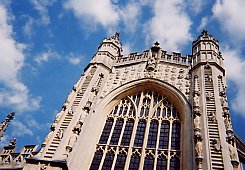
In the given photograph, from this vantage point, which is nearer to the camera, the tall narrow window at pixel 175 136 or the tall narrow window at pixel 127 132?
the tall narrow window at pixel 175 136

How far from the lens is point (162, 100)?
1396 centimetres

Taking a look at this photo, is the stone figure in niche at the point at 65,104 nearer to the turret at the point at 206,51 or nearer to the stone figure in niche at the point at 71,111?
the stone figure in niche at the point at 71,111

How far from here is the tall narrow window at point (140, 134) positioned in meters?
11.9

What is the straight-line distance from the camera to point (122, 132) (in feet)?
41.1

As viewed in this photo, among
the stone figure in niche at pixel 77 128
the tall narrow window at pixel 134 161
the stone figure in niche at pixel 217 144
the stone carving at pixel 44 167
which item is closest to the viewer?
the stone figure in niche at pixel 217 144

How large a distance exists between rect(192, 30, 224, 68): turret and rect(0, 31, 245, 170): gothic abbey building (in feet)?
0.19

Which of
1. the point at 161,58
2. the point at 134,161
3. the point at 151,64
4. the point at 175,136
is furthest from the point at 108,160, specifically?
the point at 161,58

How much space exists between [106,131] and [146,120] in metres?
2.09

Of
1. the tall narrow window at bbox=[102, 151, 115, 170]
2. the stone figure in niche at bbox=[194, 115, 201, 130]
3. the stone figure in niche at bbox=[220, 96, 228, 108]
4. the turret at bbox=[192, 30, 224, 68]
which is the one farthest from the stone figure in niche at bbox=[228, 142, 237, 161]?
the turret at bbox=[192, 30, 224, 68]

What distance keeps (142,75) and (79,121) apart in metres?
5.33

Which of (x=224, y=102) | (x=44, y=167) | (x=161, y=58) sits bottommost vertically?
(x=44, y=167)

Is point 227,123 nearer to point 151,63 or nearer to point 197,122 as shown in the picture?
point 197,122

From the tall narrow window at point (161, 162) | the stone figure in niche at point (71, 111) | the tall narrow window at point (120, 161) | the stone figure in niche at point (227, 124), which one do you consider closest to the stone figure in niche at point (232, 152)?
the stone figure in niche at point (227, 124)

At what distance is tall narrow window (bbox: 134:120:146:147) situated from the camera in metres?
11.9
